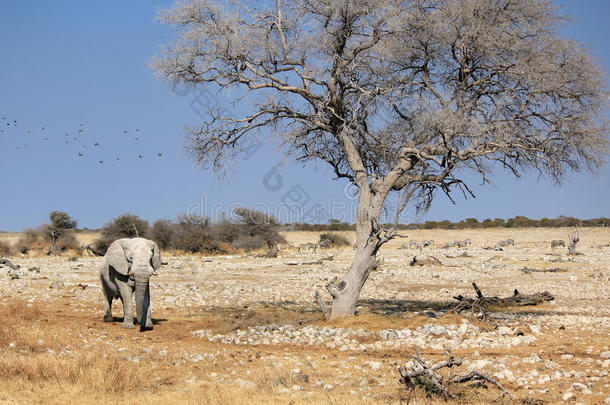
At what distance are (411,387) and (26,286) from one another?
14.2 metres

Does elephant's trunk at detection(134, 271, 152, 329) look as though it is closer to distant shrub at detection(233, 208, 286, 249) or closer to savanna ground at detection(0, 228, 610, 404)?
savanna ground at detection(0, 228, 610, 404)

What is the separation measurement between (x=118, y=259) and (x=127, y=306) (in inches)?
41.2

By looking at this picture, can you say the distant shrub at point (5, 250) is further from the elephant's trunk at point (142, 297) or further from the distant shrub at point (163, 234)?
the elephant's trunk at point (142, 297)

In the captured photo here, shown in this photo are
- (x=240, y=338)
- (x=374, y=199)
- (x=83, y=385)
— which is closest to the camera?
(x=83, y=385)

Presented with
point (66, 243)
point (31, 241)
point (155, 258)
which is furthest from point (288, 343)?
point (31, 241)

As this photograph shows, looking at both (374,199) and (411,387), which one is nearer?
(411,387)

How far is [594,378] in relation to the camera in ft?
25.0

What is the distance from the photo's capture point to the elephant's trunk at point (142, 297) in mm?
11828

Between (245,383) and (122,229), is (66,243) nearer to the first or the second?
(122,229)

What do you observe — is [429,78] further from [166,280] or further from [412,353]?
[166,280]

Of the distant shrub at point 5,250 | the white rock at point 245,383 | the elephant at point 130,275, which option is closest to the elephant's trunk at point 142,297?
the elephant at point 130,275

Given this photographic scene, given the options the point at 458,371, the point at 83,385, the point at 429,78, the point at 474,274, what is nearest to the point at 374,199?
the point at 429,78

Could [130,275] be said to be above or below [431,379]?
above

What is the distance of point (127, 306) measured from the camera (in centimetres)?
1209
